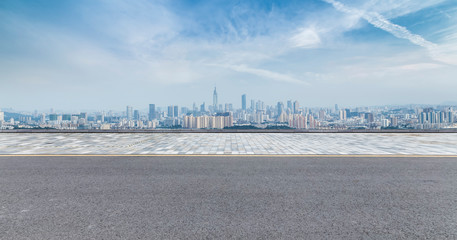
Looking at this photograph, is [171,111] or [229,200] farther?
[171,111]

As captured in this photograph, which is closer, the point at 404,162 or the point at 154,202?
the point at 154,202

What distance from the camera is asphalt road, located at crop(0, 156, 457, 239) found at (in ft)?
8.96

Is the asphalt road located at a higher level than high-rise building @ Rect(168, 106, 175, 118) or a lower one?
lower

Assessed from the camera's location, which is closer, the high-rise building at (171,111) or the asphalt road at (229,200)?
the asphalt road at (229,200)

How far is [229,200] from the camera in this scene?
3.69 meters

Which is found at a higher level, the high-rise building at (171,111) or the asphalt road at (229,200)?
the high-rise building at (171,111)

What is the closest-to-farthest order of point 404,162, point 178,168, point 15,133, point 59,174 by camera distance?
point 59,174, point 178,168, point 404,162, point 15,133

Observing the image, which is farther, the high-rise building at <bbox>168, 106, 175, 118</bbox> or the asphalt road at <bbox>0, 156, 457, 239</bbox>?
the high-rise building at <bbox>168, 106, 175, 118</bbox>

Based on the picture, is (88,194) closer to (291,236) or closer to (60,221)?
(60,221)

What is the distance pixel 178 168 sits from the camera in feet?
19.4

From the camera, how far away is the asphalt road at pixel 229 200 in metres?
2.73

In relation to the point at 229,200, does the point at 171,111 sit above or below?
above

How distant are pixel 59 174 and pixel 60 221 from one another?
300 centimetres

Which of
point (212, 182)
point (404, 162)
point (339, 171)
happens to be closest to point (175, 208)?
point (212, 182)
